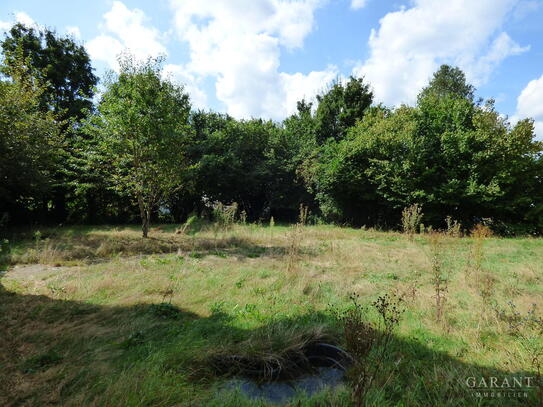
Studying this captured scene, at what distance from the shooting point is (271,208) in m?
20.3

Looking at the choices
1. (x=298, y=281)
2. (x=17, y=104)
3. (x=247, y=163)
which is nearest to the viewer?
(x=298, y=281)

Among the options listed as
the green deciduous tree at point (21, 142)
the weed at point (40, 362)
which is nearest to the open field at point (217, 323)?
the weed at point (40, 362)

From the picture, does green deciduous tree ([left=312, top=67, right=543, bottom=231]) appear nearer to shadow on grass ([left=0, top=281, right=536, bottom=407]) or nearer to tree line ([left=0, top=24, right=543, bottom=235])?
tree line ([left=0, top=24, right=543, bottom=235])

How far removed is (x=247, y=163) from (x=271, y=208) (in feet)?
12.4

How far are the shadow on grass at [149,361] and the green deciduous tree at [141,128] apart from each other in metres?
5.76

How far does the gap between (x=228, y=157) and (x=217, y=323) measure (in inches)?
604

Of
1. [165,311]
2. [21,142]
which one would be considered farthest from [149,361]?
[21,142]

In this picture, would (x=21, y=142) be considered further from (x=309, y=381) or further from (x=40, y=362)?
(x=309, y=381)

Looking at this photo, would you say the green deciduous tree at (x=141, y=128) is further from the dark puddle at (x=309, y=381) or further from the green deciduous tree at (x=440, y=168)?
the green deciduous tree at (x=440, y=168)

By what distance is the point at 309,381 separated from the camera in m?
2.69

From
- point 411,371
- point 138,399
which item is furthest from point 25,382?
point 411,371

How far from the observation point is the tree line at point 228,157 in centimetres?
909

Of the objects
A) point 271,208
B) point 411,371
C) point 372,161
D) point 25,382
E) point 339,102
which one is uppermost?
point 339,102

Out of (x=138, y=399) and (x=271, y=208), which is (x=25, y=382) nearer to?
(x=138, y=399)
